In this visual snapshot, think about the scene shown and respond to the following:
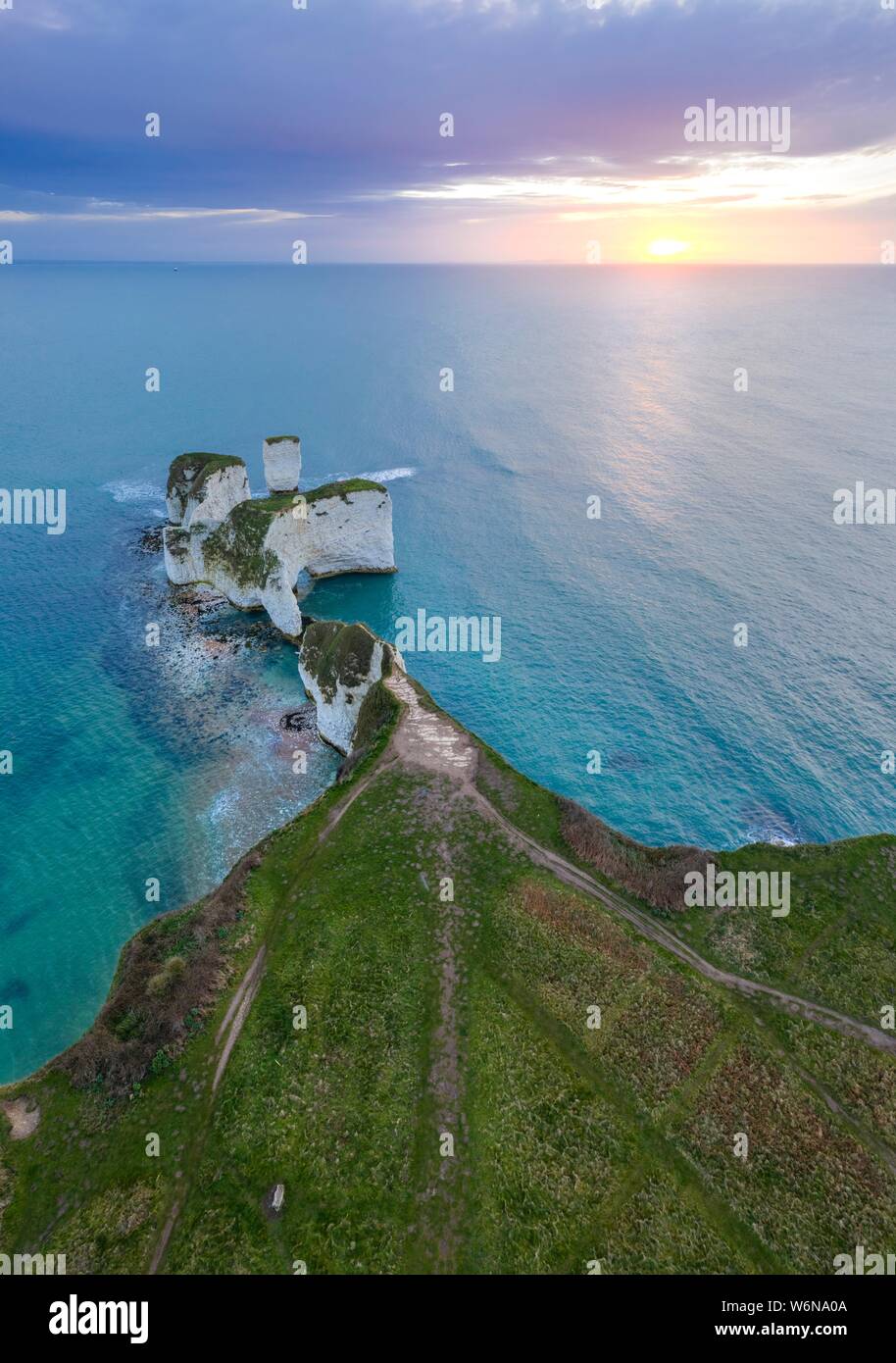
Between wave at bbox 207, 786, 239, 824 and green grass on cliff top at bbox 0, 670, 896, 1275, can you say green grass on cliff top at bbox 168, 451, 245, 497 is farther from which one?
green grass on cliff top at bbox 0, 670, 896, 1275

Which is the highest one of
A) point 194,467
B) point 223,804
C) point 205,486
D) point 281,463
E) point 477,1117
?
point 281,463

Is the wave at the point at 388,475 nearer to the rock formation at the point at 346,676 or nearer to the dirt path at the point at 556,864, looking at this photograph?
the rock formation at the point at 346,676

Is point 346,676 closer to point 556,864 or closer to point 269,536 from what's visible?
point 556,864

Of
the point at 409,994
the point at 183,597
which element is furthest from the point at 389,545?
the point at 409,994

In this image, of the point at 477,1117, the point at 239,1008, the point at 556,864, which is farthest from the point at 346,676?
the point at 477,1117

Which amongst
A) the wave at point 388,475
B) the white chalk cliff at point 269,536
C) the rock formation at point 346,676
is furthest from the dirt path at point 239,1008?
the wave at point 388,475

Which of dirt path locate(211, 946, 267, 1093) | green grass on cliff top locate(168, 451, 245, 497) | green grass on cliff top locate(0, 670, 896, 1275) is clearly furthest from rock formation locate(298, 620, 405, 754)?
green grass on cliff top locate(168, 451, 245, 497)

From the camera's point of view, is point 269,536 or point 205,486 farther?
point 205,486
